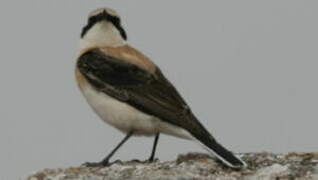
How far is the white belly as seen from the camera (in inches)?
393

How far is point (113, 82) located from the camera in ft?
35.0

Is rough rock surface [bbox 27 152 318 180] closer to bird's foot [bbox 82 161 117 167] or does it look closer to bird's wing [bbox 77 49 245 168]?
bird's foot [bbox 82 161 117 167]

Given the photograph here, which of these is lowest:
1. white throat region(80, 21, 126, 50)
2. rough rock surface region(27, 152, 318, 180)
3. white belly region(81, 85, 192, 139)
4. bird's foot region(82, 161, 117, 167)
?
rough rock surface region(27, 152, 318, 180)

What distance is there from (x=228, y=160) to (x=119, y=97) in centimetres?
217

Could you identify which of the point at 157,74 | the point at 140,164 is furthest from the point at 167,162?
the point at 157,74

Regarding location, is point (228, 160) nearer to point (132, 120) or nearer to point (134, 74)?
point (132, 120)

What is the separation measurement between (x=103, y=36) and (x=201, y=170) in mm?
3493

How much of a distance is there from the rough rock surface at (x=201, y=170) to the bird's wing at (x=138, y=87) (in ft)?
2.38

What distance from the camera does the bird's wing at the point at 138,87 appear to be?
9.95m

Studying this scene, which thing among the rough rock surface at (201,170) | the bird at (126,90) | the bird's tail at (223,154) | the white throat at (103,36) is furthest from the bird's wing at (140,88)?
the rough rock surface at (201,170)

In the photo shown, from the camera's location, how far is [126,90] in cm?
1048

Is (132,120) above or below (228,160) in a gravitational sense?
above

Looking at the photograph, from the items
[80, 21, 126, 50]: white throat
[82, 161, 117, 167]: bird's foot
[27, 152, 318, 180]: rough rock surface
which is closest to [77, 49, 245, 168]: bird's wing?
[80, 21, 126, 50]: white throat

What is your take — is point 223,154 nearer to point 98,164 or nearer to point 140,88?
point 98,164
